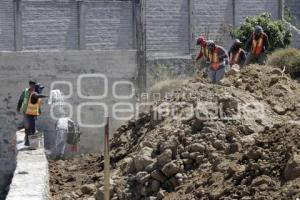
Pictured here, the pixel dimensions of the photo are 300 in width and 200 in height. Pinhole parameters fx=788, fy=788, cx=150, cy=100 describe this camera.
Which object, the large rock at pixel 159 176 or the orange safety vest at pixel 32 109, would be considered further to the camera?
the orange safety vest at pixel 32 109

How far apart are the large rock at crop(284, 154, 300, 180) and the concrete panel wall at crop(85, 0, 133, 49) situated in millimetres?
20981

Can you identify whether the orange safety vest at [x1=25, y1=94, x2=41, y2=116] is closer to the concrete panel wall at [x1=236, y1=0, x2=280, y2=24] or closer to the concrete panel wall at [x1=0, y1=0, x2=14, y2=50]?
the concrete panel wall at [x1=0, y1=0, x2=14, y2=50]

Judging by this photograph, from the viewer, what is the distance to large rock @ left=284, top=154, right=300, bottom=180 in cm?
882

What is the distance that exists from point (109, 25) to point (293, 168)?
21497 mm

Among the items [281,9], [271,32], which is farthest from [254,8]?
[271,32]

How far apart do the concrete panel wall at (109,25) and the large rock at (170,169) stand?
1868cm

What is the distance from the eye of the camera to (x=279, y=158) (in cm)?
936

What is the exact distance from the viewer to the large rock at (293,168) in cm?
882

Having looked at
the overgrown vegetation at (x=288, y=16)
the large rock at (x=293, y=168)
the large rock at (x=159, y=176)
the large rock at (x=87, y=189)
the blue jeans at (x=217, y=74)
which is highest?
the overgrown vegetation at (x=288, y=16)

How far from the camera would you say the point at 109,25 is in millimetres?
29828

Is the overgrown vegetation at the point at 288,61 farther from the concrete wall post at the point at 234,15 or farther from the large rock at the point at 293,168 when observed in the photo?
the concrete wall post at the point at 234,15

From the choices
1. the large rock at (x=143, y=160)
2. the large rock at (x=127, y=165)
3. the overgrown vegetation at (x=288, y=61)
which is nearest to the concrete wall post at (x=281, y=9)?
the overgrown vegetation at (x=288, y=61)

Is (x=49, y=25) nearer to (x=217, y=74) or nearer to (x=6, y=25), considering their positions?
(x=6, y=25)

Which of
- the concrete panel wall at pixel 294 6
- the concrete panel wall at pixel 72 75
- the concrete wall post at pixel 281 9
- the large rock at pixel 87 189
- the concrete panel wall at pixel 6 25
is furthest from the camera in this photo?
the concrete panel wall at pixel 294 6
